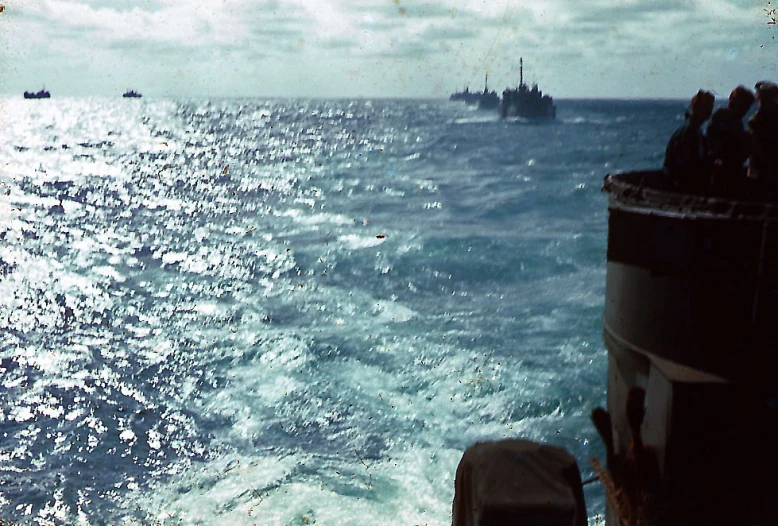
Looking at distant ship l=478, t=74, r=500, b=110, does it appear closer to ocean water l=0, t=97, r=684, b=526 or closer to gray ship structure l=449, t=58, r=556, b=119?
gray ship structure l=449, t=58, r=556, b=119

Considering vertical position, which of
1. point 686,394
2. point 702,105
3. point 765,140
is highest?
point 702,105

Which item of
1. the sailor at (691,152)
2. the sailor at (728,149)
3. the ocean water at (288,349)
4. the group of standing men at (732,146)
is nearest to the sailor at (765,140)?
the group of standing men at (732,146)

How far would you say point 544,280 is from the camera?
107ft

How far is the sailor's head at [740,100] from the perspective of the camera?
6844mm

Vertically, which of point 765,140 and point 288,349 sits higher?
point 765,140

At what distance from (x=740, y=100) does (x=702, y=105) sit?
1.03 feet

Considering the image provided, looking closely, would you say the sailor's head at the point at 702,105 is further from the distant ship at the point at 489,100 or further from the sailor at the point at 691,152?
the distant ship at the point at 489,100

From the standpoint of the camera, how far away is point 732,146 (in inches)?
277

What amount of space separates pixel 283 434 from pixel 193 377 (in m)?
4.66

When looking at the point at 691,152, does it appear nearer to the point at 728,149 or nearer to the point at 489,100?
the point at 728,149

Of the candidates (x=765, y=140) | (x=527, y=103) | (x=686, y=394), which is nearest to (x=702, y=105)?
(x=765, y=140)

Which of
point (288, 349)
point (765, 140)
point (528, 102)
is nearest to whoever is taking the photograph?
point (765, 140)

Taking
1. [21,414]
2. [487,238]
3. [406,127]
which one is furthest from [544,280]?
[406,127]

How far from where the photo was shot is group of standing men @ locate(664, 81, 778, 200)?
6.98 m
